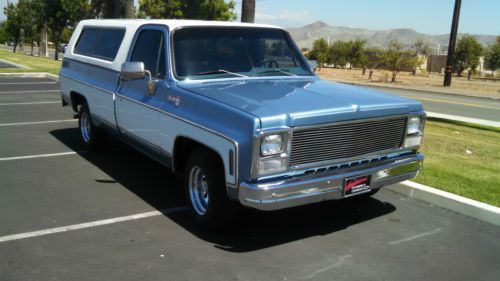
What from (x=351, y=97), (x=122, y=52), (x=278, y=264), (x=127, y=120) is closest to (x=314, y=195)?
(x=278, y=264)

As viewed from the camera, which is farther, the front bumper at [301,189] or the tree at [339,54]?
the tree at [339,54]

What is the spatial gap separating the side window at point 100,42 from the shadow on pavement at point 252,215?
5.28 ft

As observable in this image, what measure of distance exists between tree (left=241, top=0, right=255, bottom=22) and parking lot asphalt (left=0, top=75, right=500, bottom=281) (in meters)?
7.07

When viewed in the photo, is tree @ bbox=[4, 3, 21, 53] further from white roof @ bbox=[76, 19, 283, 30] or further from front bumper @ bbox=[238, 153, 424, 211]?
front bumper @ bbox=[238, 153, 424, 211]

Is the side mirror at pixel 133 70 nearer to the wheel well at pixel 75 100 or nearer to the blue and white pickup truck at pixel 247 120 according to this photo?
the blue and white pickup truck at pixel 247 120

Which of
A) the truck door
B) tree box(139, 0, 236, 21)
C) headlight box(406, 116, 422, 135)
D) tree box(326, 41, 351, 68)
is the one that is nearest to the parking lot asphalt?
the truck door

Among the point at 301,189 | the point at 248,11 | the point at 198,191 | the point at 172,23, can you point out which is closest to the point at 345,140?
the point at 301,189

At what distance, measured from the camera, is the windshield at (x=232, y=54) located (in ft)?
17.5

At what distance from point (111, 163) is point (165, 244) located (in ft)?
10.2

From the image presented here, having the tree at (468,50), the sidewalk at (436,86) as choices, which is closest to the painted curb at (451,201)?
the sidewalk at (436,86)

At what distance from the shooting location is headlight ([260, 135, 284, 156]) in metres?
4.01

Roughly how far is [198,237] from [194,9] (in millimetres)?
35885

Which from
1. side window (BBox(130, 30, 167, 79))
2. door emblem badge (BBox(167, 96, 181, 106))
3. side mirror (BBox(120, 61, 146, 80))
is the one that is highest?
side window (BBox(130, 30, 167, 79))

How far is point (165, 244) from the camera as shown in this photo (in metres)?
4.48
